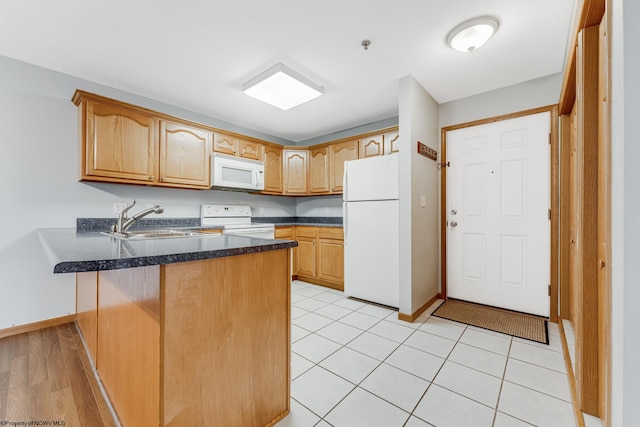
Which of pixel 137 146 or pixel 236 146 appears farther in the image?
pixel 236 146

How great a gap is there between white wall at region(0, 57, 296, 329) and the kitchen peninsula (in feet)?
5.39

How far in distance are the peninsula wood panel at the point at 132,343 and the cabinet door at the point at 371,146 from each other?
3.01 metres

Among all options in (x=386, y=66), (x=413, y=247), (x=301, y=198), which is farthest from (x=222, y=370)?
(x=301, y=198)

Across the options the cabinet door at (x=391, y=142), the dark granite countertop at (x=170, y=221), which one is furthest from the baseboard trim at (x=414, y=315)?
the cabinet door at (x=391, y=142)

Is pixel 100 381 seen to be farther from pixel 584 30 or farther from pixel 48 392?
pixel 584 30

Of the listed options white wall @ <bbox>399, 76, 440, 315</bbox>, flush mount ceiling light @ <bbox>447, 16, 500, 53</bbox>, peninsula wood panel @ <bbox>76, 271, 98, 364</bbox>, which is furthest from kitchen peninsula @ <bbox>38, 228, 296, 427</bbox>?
flush mount ceiling light @ <bbox>447, 16, 500, 53</bbox>

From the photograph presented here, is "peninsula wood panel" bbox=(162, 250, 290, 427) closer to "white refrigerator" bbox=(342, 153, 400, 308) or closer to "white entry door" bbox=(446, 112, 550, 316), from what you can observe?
"white refrigerator" bbox=(342, 153, 400, 308)

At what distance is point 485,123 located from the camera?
283 centimetres

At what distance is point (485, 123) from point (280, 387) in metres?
3.11

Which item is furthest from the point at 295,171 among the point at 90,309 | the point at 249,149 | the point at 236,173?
the point at 90,309

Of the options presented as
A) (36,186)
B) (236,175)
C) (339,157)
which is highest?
(339,157)

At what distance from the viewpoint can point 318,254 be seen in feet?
12.6

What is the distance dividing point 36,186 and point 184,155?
4.17 feet

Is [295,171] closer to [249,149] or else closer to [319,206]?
[319,206]
